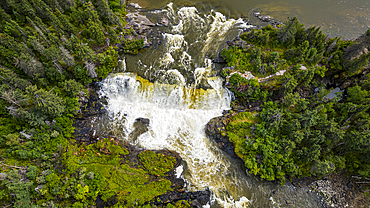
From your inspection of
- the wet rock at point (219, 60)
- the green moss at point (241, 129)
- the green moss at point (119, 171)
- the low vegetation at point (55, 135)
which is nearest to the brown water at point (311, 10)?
the wet rock at point (219, 60)

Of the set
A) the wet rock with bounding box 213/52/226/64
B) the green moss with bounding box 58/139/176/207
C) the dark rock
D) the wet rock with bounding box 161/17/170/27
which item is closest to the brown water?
the dark rock

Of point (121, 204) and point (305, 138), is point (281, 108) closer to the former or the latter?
point (305, 138)

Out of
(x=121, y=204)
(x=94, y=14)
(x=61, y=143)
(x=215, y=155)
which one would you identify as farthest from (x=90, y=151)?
(x=94, y=14)

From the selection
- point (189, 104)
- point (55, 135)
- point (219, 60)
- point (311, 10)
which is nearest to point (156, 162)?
point (189, 104)

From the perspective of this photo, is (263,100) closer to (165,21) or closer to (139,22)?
(165,21)

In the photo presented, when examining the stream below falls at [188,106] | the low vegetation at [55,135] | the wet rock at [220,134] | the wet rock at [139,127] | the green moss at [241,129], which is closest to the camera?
the low vegetation at [55,135]

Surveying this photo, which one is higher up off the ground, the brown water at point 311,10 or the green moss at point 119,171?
the brown water at point 311,10

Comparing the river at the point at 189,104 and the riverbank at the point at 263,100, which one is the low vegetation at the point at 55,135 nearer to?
the river at the point at 189,104

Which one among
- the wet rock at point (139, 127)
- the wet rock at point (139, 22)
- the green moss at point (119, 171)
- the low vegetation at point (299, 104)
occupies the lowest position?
the green moss at point (119, 171)

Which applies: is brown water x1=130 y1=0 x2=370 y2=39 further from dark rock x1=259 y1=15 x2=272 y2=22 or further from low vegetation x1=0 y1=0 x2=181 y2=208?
low vegetation x1=0 y1=0 x2=181 y2=208
